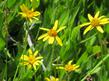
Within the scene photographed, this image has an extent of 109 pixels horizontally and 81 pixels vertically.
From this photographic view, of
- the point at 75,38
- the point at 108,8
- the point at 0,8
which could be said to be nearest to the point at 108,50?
the point at 75,38

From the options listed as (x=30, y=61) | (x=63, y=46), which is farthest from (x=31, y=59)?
(x=63, y=46)

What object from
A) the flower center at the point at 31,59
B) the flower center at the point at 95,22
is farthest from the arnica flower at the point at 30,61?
the flower center at the point at 95,22

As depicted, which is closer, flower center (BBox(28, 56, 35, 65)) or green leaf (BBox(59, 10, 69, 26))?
flower center (BBox(28, 56, 35, 65))

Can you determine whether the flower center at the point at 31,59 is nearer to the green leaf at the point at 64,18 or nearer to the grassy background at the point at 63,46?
the grassy background at the point at 63,46

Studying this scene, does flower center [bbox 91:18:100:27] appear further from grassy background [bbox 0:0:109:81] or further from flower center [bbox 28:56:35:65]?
flower center [bbox 28:56:35:65]

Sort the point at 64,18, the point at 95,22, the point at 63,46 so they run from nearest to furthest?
1. the point at 95,22
2. the point at 63,46
3. the point at 64,18

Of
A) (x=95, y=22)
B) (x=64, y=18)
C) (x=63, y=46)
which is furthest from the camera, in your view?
(x=64, y=18)

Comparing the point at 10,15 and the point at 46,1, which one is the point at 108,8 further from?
the point at 10,15

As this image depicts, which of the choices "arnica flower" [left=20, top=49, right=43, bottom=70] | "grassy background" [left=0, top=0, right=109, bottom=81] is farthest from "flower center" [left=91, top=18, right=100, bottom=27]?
"arnica flower" [left=20, top=49, right=43, bottom=70]

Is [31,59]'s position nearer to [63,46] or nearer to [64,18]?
[63,46]

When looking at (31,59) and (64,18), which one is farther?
(64,18)
